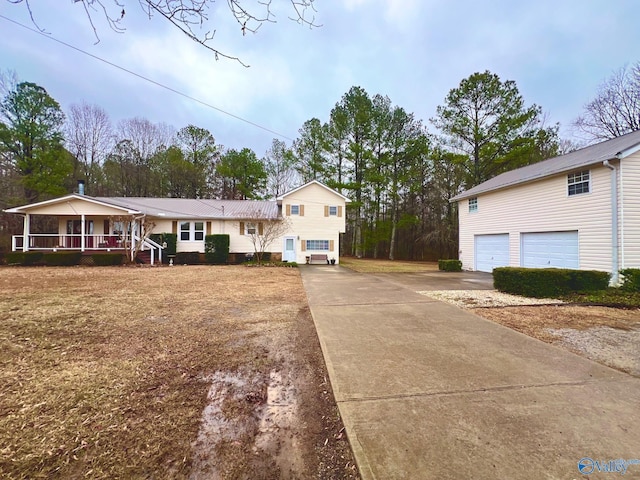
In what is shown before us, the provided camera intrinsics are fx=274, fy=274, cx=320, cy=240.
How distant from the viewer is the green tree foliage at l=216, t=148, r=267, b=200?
3010 cm

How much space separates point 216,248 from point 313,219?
6.95 metres

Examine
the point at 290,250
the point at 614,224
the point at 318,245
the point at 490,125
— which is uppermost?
the point at 490,125

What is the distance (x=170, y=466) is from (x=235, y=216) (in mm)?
18288

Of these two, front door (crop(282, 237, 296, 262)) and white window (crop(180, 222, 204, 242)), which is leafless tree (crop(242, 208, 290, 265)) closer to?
front door (crop(282, 237, 296, 262))

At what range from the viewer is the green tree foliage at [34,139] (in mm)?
19250

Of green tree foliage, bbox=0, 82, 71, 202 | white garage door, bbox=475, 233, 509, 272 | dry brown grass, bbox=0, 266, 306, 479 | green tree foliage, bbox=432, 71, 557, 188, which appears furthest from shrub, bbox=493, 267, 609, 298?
green tree foliage, bbox=0, 82, 71, 202

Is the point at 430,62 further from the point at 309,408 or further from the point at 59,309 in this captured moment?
the point at 59,309

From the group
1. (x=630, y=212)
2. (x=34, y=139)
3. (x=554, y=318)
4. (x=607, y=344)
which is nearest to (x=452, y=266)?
(x=630, y=212)

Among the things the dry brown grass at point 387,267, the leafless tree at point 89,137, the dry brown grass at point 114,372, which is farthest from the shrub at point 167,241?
the leafless tree at point 89,137

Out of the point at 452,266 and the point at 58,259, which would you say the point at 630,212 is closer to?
the point at 452,266

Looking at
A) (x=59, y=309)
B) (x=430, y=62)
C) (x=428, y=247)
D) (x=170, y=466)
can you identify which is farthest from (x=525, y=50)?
(x=428, y=247)

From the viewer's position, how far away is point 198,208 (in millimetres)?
20312

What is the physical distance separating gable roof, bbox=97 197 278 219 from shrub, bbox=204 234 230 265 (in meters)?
1.59

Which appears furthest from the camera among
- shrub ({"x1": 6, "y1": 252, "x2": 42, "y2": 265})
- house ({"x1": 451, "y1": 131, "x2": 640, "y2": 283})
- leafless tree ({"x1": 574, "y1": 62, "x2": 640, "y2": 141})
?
leafless tree ({"x1": 574, "y1": 62, "x2": 640, "y2": 141})
